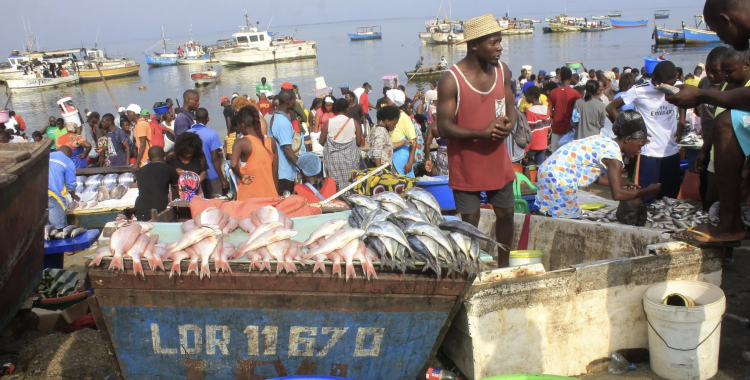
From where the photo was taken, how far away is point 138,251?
10.2ft

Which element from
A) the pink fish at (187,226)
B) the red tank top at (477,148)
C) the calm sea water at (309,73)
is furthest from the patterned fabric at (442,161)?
the calm sea water at (309,73)

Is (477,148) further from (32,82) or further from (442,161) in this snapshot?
(32,82)

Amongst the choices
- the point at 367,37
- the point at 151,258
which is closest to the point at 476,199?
the point at 151,258

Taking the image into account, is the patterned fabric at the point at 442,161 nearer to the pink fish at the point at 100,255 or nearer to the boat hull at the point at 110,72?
the pink fish at the point at 100,255

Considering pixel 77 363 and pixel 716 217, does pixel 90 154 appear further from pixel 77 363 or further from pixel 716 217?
pixel 716 217

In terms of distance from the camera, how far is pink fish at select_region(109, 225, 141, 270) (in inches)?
120

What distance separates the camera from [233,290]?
3.12 m

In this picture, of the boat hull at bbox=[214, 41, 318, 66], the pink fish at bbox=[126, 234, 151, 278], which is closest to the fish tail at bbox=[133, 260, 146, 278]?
the pink fish at bbox=[126, 234, 151, 278]

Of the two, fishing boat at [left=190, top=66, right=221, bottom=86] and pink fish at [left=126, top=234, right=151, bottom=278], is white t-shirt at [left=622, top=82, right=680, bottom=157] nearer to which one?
pink fish at [left=126, top=234, right=151, bottom=278]

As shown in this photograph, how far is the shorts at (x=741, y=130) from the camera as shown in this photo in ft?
11.2

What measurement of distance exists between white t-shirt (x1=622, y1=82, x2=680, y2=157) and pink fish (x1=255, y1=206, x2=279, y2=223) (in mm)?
4543

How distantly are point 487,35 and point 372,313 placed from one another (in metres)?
2.06

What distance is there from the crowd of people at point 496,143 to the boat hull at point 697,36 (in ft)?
146

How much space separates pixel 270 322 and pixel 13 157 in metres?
3.56
